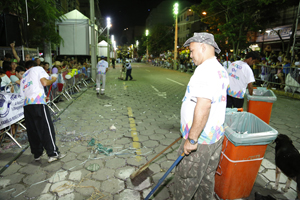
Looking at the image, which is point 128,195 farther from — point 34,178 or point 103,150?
point 34,178

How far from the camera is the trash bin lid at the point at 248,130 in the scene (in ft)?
7.30

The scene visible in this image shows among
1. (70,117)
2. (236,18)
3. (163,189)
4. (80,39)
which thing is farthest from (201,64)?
(236,18)

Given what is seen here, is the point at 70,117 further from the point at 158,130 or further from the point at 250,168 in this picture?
the point at 250,168

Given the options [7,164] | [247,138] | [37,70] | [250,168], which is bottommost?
[7,164]

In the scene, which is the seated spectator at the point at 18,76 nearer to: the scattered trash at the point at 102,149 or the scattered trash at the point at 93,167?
the scattered trash at the point at 102,149

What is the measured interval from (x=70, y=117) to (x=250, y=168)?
17.6ft

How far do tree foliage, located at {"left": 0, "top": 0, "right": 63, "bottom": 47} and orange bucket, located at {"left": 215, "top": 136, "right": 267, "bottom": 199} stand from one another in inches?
326

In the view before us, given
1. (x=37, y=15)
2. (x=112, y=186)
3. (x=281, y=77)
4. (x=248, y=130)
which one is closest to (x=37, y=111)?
(x=112, y=186)

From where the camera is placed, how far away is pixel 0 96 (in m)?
4.02

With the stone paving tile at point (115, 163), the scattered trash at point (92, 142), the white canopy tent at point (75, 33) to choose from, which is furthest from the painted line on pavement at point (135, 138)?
the white canopy tent at point (75, 33)

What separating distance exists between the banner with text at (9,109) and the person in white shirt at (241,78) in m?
4.67

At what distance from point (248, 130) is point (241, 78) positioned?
169 cm

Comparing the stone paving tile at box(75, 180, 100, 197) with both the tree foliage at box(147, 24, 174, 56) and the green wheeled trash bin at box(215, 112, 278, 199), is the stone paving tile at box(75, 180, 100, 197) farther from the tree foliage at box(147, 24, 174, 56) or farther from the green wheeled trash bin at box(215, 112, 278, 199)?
the tree foliage at box(147, 24, 174, 56)

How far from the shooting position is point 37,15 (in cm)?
920
